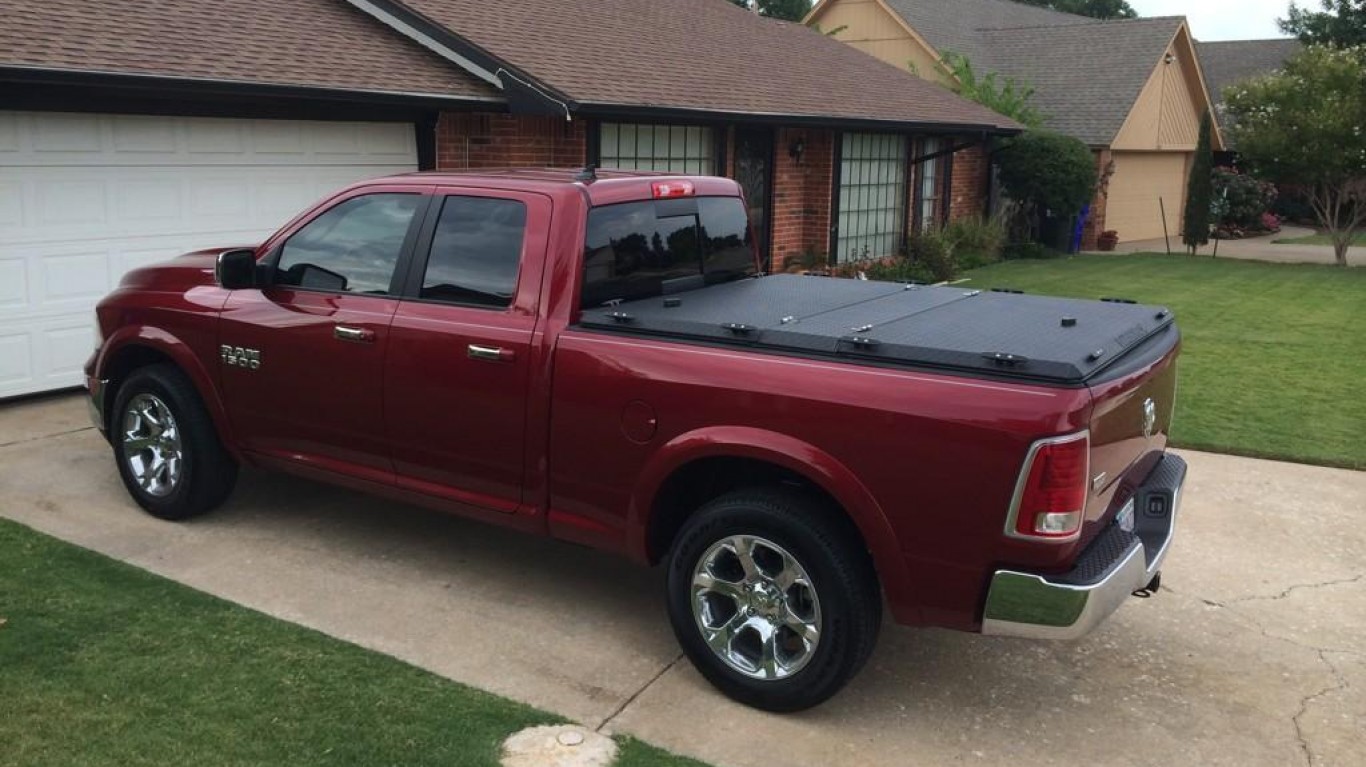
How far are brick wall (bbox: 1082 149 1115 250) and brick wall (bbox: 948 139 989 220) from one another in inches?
171

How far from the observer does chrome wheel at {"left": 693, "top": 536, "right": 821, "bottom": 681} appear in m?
4.16

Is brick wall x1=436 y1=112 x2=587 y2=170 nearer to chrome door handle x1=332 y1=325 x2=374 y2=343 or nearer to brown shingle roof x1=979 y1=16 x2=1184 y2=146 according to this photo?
chrome door handle x1=332 y1=325 x2=374 y2=343

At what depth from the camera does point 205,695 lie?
4203mm

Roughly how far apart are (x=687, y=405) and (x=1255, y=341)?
35.4 feet

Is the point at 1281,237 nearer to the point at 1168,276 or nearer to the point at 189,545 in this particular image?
the point at 1168,276

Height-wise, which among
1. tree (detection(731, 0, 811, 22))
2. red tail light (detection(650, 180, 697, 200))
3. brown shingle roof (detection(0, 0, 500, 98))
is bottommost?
red tail light (detection(650, 180, 697, 200))

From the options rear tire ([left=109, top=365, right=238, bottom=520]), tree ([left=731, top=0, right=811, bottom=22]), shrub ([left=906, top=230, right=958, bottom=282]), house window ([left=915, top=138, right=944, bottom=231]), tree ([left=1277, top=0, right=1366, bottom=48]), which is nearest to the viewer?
rear tire ([left=109, top=365, right=238, bottom=520])

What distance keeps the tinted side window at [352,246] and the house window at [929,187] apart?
15.7 metres

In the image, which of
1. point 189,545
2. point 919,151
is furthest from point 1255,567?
point 919,151

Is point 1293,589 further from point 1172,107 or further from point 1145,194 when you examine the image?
point 1172,107

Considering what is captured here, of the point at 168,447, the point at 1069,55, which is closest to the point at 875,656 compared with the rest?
the point at 168,447

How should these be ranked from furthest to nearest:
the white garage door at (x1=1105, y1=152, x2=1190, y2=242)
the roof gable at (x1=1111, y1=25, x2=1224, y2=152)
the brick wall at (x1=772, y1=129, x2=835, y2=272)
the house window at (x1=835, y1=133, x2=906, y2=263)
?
1. the white garage door at (x1=1105, y1=152, x2=1190, y2=242)
2. the roof gable at (x1=1111, y1=25, x2=1224, y2=152)
3. the house window at (x1=835, y1=133, x2=906, y2=263)
4. the brick wall at (x1=772, y1=129, x2=835, y2=272)

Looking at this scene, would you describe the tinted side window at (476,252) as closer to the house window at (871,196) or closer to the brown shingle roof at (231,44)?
the brown shingle roof at (231,44)

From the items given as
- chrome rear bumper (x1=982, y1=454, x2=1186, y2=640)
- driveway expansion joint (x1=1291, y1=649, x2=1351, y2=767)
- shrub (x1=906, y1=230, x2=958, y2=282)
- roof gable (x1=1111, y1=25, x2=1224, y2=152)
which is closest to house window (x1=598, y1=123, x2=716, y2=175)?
shrub (x1=906, y1=230, x2=958, y2=282)
